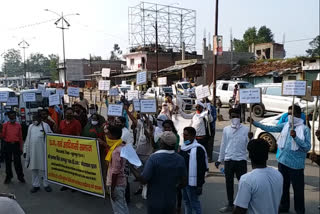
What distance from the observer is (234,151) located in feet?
16.7

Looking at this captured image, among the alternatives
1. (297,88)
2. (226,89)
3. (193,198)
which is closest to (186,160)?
(193,198)

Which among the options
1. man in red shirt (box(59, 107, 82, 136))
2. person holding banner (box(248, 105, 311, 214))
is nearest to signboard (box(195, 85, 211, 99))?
man in red shirt (box(59, 107, 82, 136))

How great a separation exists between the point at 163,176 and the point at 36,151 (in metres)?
3.90

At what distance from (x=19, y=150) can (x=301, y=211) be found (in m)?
5.76

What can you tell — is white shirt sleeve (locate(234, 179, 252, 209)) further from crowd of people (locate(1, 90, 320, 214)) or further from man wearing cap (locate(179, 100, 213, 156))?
man wearing cap (locate(179, 100, 213, 156))

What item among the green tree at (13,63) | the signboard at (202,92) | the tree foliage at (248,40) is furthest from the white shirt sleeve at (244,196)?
the green tree at (13,63)

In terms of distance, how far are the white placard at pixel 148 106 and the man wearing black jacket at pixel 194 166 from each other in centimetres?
197

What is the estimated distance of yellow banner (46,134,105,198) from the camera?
520 cm

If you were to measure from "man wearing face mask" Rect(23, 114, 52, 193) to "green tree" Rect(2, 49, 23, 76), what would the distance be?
147942mm

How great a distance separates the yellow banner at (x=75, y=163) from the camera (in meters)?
5.20

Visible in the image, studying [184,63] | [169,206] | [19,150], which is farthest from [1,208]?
[184,63]

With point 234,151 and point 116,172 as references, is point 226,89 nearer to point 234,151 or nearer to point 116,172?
point 234,151

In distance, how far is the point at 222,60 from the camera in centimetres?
3547

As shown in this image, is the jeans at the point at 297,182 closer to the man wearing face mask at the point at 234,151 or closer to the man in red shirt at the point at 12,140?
the man wearing face mask at the point at 234,151
